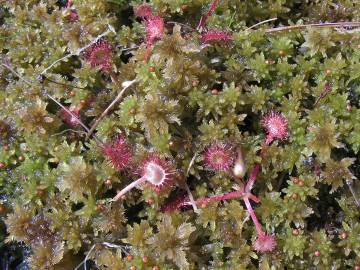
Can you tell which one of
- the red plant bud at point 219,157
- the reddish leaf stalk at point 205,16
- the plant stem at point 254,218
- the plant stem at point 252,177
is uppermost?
the reddish leaf stalk at point 205,16

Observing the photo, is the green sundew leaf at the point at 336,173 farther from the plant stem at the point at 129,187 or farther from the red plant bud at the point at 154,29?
the red plant bud at the point at 154,29

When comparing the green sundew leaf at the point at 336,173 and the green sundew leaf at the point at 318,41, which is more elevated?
the green sundew leaf at the point at 318,41

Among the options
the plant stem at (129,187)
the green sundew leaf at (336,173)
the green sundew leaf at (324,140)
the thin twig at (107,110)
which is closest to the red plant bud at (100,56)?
the thin twig at (107,110)

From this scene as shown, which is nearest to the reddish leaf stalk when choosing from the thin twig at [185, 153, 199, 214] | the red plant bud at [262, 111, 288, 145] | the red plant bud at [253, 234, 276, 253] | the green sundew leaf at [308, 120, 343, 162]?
the red plant bud at [262, 111, 288, 145]

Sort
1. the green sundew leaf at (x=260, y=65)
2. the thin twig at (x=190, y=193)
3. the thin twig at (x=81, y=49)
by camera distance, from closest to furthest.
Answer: the thin twig at (x=190, y=193) < the green sundew leaf at (x=260, y=65) < the thin twig at (x=81, y=49)

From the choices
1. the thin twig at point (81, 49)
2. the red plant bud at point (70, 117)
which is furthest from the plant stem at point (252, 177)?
the thin twig at point (81, 49)

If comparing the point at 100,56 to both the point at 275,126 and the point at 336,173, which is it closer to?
the point at 275,126

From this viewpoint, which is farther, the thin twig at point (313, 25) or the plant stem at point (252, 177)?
the thin twig at point (313, 25)

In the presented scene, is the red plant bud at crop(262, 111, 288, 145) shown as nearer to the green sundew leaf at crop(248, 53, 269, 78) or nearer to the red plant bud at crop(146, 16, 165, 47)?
the green sundew leaf at crop(248, 53, 269, 78)

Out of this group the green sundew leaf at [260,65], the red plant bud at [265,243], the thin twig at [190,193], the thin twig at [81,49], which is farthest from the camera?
the thin twig at [81,49]
